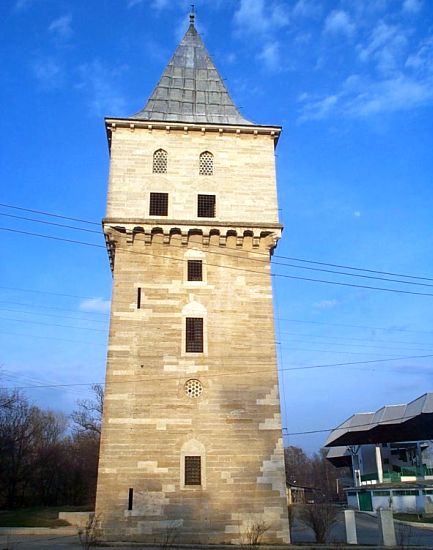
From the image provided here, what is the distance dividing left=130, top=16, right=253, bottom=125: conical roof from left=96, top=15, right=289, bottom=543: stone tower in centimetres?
13

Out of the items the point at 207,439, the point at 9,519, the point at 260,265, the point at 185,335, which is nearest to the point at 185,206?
the point at 260,265

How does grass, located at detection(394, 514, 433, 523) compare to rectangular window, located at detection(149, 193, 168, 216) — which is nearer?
rectangular window, located at detection(149, 193, 168, 216)

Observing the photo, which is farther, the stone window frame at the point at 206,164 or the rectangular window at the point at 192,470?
the stone window frame at the point at 206,164

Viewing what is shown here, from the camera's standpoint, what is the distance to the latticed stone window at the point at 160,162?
24.5 meters

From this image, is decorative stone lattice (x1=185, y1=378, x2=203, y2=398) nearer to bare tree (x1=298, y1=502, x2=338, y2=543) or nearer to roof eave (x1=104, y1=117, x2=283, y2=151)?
bare tree (x1=298, y1=502, x2=338, y2=543)

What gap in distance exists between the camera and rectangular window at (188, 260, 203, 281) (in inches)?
897

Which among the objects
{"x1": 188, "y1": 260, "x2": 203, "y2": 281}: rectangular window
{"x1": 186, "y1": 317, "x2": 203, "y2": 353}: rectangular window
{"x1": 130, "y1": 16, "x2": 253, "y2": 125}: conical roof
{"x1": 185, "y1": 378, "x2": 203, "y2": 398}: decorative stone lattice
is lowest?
{"x1": 185, "y1": 378, "x2": 203, "y2": 398}: decorative stone lattice

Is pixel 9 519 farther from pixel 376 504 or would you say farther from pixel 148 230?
pixel 376 504

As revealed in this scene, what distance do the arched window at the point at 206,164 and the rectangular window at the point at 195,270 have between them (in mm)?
4428

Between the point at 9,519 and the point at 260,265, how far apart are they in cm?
2272

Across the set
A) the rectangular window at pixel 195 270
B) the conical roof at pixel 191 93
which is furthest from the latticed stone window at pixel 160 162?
the rectangular window at pixel 195 270

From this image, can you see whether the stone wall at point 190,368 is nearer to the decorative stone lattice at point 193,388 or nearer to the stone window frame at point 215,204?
the decorative stone lattice at point 193,388

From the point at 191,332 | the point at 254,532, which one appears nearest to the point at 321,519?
the point at 254,532

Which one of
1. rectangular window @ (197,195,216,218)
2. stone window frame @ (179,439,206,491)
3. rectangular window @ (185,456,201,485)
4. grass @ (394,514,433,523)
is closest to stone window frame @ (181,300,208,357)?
stone window frame @ (179,439,206,491)
